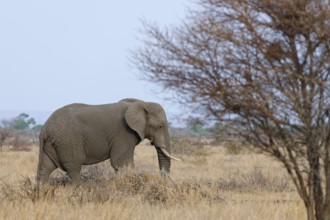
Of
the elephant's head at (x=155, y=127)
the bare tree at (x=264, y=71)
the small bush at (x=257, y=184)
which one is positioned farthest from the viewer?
the elephant's head at (x=155, y=127)

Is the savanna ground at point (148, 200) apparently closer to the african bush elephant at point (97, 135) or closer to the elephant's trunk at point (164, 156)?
the african bush elephant at point (97, 135)

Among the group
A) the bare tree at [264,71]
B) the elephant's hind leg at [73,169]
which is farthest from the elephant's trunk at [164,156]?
the bare tree at [264,71]

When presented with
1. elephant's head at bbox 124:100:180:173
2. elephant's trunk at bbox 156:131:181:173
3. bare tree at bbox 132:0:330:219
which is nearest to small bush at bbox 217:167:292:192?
elephant's trunk at bbox 156:131:181:173

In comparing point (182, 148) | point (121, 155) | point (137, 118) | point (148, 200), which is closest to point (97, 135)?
point (121, 155)

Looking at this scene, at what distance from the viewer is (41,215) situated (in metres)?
8.32

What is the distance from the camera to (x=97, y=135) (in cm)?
1540

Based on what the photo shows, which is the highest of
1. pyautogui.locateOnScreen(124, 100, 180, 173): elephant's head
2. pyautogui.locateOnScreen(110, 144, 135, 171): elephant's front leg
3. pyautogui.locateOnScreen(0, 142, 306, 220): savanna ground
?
pyautogui.locateOnScreen(124, 100, 180, 173): elephant's head

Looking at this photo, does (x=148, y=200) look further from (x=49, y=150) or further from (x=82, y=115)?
(x=82, y=115)

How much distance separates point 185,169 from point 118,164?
19.7ft

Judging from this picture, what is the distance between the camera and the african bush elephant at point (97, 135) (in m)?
15.0

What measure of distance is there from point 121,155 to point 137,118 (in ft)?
2.71

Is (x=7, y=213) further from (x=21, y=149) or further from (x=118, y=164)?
(x=21, y=149)

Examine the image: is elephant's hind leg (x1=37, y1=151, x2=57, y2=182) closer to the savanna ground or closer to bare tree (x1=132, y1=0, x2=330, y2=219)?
the savanna ground

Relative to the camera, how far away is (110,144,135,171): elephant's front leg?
49.5 feet
